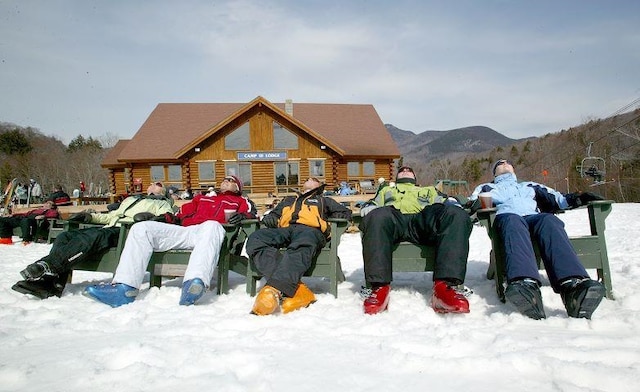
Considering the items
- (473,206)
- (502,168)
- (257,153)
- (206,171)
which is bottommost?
(473,206)

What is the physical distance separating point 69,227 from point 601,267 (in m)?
4.80

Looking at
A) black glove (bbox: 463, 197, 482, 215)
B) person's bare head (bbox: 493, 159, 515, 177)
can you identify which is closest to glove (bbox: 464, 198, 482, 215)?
black glove (bbox: 463, 197, 482, 215)

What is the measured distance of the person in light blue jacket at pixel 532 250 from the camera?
2516 mm

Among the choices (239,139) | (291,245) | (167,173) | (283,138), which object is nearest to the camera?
(291,245)

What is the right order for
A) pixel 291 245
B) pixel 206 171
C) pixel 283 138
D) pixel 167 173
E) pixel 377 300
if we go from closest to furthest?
pixel 377 300
pixel 291 245
pixel 206 171
pixel 283 138
pixel 167 173

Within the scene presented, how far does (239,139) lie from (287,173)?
318 centimetres

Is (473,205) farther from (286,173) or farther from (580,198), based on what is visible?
(286,173)

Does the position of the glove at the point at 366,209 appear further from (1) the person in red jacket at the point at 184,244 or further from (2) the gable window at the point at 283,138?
(2) the gable window at the point at 283,138

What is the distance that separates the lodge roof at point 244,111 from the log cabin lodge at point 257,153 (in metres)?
0.06

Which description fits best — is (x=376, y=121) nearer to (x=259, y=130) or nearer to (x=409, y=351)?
(x=259, y=130)

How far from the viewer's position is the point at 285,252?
132 inches

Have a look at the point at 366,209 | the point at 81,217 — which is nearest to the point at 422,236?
the point at 366,209

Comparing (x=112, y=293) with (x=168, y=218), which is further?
(x=168, y=218)

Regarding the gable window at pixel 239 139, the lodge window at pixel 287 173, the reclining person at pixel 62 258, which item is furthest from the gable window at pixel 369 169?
the reclining person at pixel 62 258
